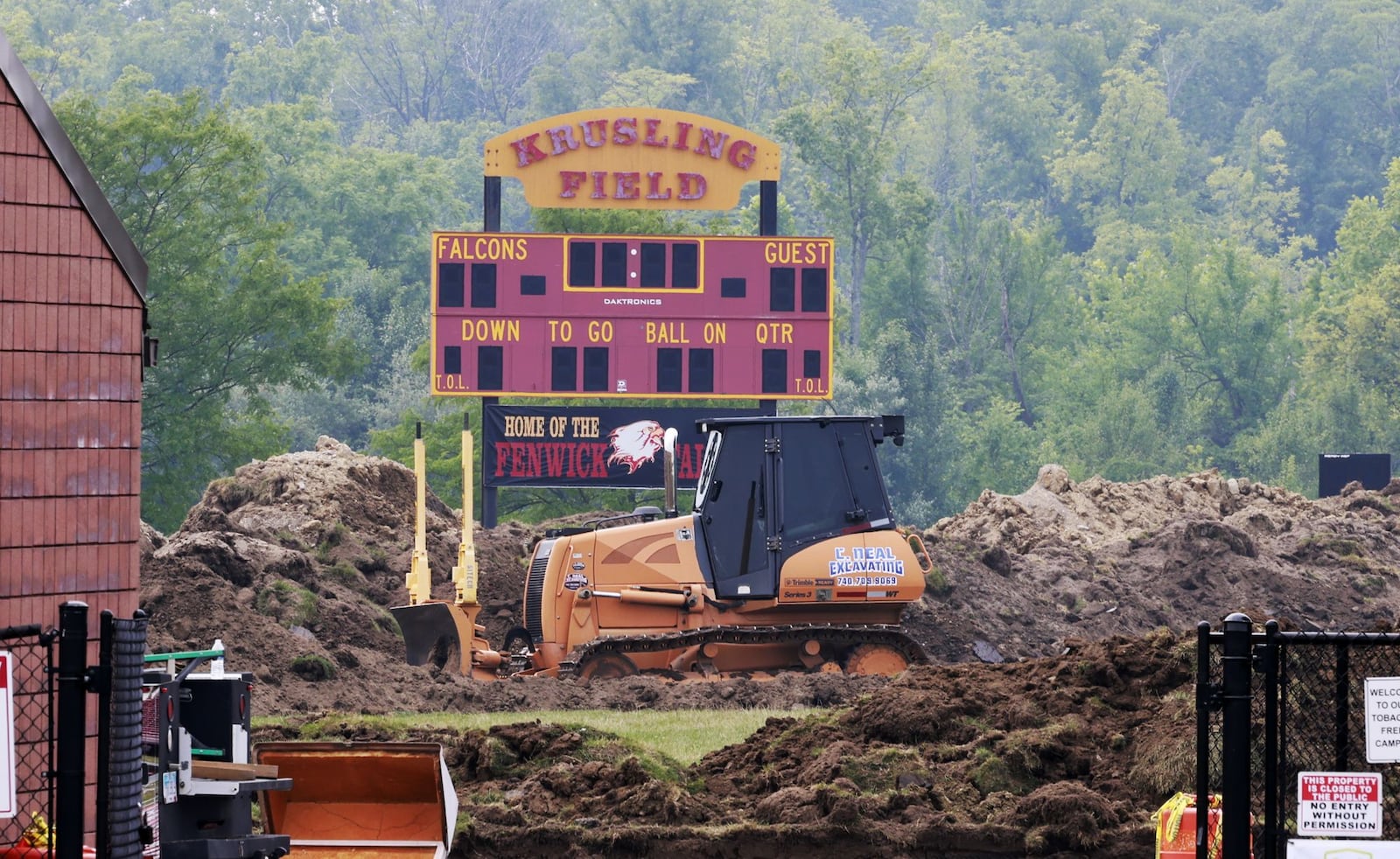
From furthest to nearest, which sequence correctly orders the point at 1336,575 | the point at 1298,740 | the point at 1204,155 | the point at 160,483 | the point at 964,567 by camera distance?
1. the point at 1204,155
2. the point at 160,483
3. the point at 1336,575
4. the point at 964,567
5. the point at 1298,740

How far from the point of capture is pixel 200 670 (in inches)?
598

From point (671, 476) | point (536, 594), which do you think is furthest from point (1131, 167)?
point (536, 594)

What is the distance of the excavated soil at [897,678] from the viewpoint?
1272 centimetres

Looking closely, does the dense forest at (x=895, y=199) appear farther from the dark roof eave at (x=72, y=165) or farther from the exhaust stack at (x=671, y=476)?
the dark roof eave at (x=72, y=165)

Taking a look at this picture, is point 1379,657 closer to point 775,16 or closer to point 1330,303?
point 1330,303

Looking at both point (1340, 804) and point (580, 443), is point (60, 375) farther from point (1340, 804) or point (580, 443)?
point (580, 443)

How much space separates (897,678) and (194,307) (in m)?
33.4

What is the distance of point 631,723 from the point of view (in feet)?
59.9

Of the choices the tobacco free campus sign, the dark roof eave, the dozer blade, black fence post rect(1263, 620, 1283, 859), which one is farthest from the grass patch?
the tobacco free campus sign

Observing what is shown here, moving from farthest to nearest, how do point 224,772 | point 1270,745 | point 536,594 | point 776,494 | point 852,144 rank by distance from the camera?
point 852,144 < point 536,594 < point 776,494 < point 224,772 < point 1270,745

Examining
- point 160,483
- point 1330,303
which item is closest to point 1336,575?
point 160,483

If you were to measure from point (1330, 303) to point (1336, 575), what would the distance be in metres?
44.5

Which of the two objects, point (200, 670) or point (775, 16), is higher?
point (775, 16)

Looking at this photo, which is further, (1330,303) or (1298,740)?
(1330,303)
